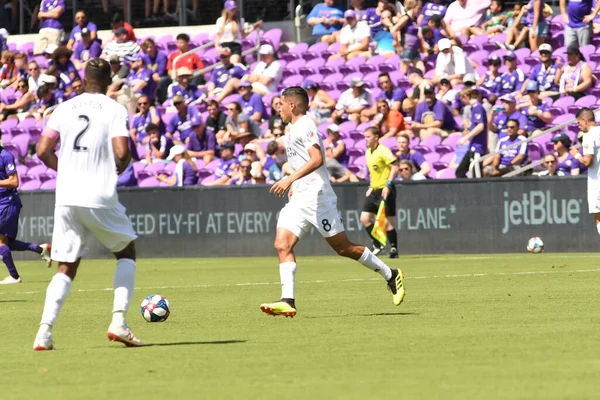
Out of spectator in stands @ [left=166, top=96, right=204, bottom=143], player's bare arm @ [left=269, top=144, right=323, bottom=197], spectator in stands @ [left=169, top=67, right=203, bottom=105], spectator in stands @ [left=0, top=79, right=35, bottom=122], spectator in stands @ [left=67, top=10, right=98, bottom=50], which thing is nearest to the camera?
player's bare arm @ [left=269, top=144, right=323, bottom=197]

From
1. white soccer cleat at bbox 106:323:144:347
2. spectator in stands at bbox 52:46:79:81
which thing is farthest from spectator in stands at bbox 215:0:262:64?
white soccer cleat at bbox 106:323:144:347

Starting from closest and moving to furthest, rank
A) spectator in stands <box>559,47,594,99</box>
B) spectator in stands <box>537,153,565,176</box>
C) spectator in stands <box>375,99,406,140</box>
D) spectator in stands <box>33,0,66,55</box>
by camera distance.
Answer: spectator in stands <box>537,153,565,176</box> < spectator in stands <box>559,47,594,99</box> < spectator in stands <box>375,99,406,140</box> < spectator in stands <box>33,0,66,55</box>

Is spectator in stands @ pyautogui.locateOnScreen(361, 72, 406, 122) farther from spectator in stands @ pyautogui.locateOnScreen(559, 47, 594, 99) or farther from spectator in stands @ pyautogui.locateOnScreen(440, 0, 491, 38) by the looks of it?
spectator in stands @ pyautogui.locateOnScreen(559, 47, 594, 99)

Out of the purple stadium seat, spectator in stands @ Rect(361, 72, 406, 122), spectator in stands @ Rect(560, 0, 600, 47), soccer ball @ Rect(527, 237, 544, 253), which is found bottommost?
soccer ball @ Rect(527, 237, 544, 253)

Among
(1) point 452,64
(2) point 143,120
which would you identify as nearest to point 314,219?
(1) point 452,64

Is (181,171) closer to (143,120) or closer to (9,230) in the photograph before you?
(143,120)

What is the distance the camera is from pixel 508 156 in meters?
24.3

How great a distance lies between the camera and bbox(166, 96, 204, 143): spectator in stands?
1124 inches

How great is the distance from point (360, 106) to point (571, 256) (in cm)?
673

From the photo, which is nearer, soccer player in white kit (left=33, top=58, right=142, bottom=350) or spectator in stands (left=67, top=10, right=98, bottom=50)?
soccer player in white kit (left=33, top=58, right=142, bottom=350)

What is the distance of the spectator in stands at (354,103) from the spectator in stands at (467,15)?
2550 millimetres

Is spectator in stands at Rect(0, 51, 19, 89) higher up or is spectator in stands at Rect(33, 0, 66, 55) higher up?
spectator in stands at Rect(33, 0, 66, 55)

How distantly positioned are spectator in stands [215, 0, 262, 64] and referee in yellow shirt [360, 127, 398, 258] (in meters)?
8.23

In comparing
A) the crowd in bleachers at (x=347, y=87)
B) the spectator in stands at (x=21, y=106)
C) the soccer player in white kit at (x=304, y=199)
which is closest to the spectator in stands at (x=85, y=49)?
the crowd in bleachers at (x=347, y=87)
